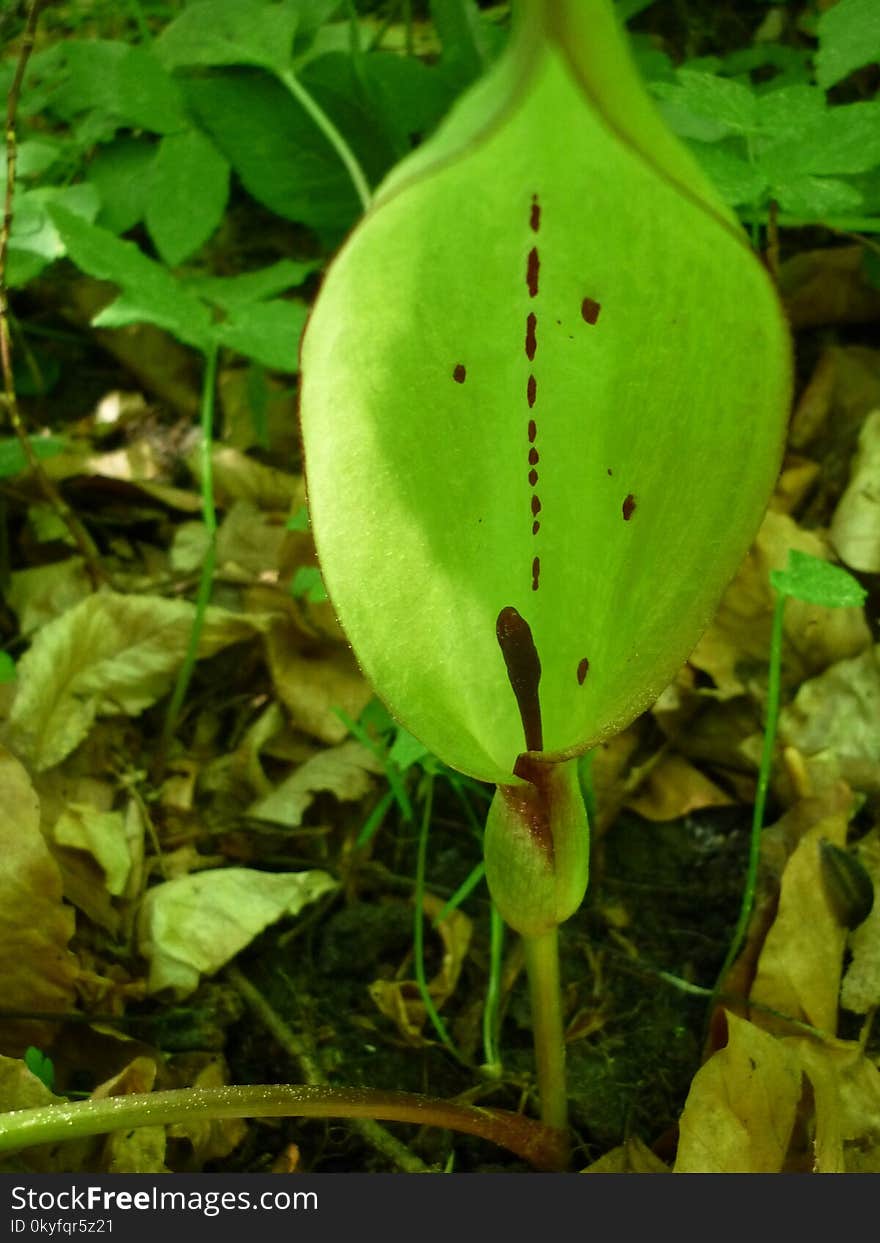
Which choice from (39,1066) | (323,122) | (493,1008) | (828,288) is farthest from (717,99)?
(39,1066)

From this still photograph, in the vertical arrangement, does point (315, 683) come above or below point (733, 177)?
below

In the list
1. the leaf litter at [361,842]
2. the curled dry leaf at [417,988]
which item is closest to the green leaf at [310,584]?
the leaf litter at [361,842]

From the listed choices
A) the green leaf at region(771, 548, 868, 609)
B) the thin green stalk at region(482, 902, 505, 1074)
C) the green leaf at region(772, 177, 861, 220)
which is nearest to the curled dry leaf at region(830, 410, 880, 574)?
the green leaf at region(771, 548, 868, 609)

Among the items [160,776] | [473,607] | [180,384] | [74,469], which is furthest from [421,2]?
[473,607]

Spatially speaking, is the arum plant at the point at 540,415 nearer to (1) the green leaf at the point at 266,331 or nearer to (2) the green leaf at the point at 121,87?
(1) the green leaf at the point at 266,331

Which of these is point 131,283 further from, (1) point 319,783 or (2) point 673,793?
(2) point 673,793

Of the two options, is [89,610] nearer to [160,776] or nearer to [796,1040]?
[160,776]
